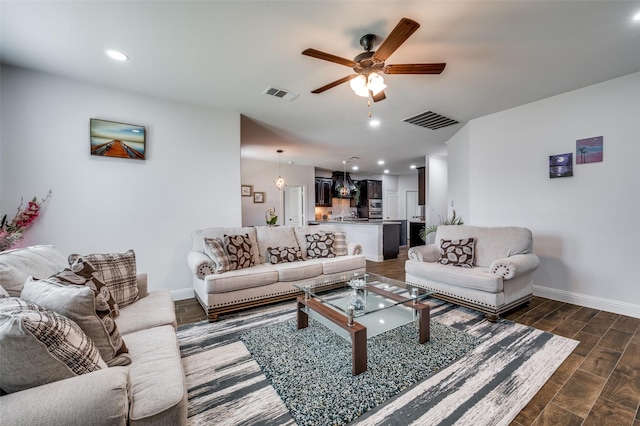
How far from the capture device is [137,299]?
2.11 meters

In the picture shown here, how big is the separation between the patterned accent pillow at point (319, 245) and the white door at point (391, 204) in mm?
6453

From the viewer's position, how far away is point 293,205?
8.73m

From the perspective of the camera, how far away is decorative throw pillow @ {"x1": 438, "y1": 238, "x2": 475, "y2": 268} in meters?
3.26

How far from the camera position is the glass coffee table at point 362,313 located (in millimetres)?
1841

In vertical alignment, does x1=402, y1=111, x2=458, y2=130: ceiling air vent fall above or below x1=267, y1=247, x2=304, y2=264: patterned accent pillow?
above

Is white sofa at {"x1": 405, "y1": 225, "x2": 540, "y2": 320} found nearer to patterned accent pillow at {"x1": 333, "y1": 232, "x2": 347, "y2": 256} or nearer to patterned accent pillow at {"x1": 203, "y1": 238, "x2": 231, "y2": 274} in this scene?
patterned accent pillow at {"x1": 333, "y1": 232, "x2": 347, "y2": 256}

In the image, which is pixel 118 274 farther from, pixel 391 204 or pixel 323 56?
pixel 391 204

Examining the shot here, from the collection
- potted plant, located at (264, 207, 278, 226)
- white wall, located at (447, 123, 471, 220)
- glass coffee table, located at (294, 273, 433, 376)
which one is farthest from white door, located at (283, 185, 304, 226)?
glass coffee table, located at (294, 273, 433, 376)

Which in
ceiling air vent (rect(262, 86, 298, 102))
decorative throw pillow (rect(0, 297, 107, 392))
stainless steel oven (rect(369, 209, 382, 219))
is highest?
ceiling air vent (rect(262, 86, 298, 102))

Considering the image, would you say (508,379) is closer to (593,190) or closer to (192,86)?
(593,190)

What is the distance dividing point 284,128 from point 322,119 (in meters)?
0.83

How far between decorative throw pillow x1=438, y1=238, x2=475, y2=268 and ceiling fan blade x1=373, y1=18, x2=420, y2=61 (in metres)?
2.53

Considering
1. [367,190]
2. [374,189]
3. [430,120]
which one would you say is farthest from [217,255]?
[374,189]

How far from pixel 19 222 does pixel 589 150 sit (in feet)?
21.7
